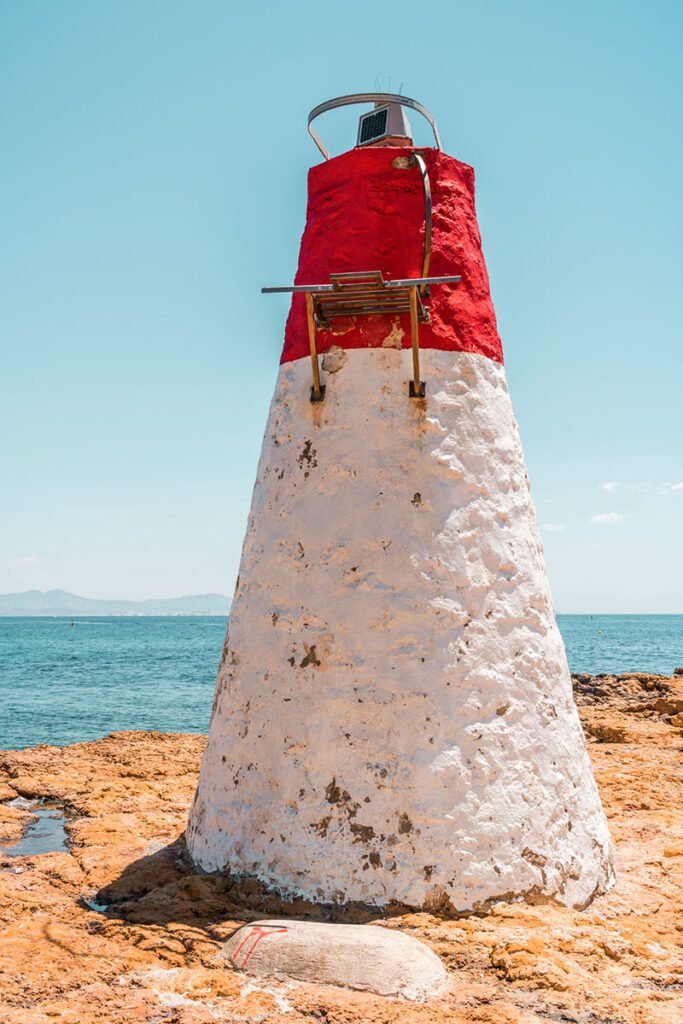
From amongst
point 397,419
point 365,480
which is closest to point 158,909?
point 365,480

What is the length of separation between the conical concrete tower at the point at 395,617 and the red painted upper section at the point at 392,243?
1 cm

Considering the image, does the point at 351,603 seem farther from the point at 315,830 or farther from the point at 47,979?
the point at 47,979

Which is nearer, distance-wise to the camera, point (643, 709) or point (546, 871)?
point (546, 871)

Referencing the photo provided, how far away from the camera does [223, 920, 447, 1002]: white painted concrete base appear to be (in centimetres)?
345

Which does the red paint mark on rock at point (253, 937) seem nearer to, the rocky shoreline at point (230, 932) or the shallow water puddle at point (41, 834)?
the rocky shoreline at point (230, 932)

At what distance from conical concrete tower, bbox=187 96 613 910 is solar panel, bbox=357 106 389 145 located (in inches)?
10.1

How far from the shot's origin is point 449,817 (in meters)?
4.16

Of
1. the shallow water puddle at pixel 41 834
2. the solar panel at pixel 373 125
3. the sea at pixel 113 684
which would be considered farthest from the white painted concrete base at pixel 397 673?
the sea at pixel 113 684

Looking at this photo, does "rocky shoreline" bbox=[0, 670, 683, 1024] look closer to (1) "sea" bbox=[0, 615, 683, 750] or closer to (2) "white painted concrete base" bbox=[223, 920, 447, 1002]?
(2) "white painted concrete base" bbox=[223, 920, 447, 1002]

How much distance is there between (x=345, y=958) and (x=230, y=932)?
0.72 metres

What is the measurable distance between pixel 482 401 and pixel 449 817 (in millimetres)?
2436

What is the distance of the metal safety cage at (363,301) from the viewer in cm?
452

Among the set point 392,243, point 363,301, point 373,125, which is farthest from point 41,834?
point 373,125

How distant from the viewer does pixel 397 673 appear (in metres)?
4.37
